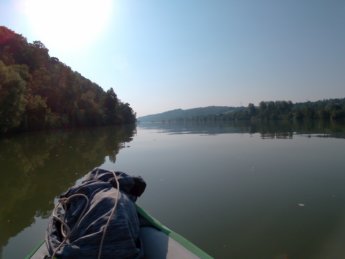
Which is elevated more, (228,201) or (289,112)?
(289,112)

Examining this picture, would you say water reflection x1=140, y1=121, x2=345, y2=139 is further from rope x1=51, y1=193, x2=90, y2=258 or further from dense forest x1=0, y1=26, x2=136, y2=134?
rope x1=51, y1=193, x2=90, y2=258

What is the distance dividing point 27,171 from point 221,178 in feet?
24.7

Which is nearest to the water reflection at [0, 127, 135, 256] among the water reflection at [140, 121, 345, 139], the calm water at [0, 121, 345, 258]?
the calm water at [0, 121, 345, 258]

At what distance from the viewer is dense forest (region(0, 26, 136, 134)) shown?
27828 millimetres

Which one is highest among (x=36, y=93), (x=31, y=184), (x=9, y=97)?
(x=36, y=93)

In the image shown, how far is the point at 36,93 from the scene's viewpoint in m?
44.9

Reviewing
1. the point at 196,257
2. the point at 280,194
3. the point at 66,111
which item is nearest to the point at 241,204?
the point at 280,194

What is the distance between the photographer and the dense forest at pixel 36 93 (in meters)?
27.8

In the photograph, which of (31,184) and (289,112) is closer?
(31,184)

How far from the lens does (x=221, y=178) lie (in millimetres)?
8844

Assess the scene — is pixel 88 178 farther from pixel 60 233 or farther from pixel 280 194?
pixel 280 194

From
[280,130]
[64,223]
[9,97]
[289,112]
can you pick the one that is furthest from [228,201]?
[289,112]

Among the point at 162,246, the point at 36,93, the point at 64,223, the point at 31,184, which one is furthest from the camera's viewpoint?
the point at 36,93

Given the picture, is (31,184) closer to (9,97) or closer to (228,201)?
(228,201)
